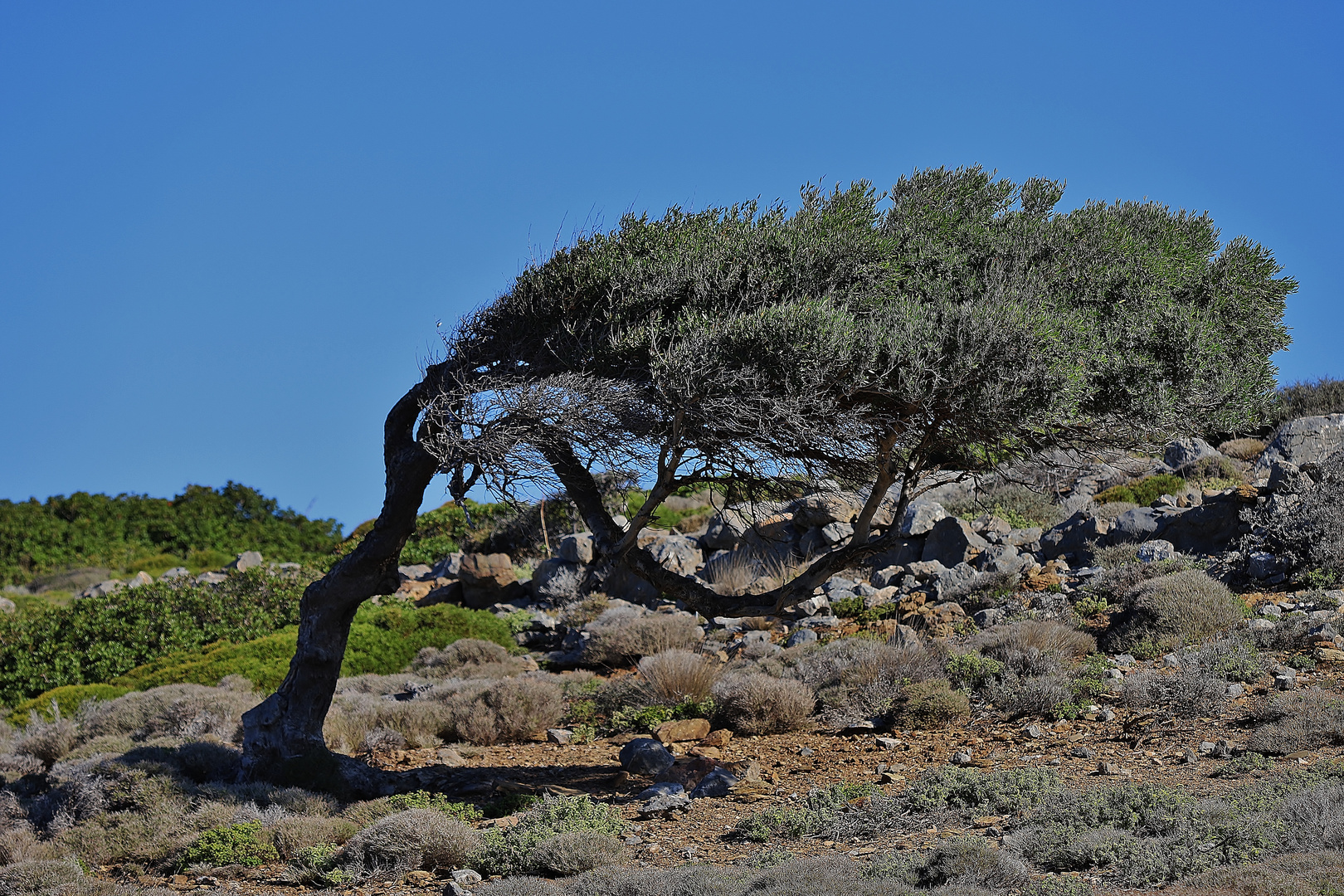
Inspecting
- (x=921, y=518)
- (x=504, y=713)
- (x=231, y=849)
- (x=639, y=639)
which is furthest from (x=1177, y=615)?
(x=231, y=849)

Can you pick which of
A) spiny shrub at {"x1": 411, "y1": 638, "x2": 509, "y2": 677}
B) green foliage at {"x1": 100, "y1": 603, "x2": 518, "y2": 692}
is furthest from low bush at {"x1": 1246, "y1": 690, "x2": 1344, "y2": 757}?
green foliage at {"x1": 100, "y1": 603, "x2": 518, "y2": 692}

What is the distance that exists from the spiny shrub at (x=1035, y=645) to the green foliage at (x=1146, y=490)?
7.96 m

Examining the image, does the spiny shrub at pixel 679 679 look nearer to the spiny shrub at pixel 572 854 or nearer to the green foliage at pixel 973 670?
the green foliage at pixel 973 670

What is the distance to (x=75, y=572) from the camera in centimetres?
3297

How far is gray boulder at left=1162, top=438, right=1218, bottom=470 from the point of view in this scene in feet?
69.5

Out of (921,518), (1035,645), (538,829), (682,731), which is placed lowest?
(538,829)

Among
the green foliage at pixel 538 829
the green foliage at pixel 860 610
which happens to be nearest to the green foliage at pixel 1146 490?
the green foliage at pixel 860 610

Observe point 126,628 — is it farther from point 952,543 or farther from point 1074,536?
point 1074,536

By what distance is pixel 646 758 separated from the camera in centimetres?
1066

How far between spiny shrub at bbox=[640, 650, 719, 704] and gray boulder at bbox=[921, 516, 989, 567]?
559 cm

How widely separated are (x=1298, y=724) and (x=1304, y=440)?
11.8 m

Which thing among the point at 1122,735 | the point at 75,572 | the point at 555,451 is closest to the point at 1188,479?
the point at 1122,735

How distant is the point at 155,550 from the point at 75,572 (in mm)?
3687

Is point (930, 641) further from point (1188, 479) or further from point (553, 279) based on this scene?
point (1188, 479)
